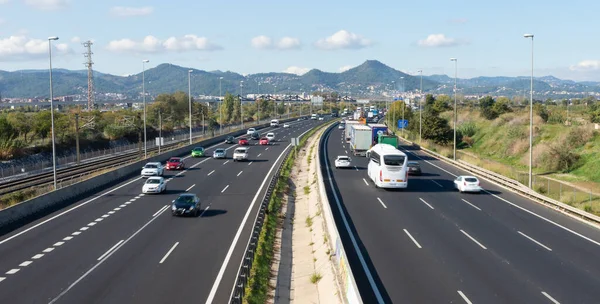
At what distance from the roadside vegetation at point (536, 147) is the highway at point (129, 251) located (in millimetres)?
19838

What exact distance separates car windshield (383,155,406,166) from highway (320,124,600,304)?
1907 mm

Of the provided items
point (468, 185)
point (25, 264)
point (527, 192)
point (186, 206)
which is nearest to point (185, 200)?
point (186, 206)

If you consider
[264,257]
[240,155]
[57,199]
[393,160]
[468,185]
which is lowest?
[264,257]

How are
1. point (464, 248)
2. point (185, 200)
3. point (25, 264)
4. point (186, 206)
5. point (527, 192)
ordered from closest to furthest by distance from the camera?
1. point (25, 264)
2. point (464, 248)
3. point (186, 206)
4. point (185, 200)
5. point (527, 192)

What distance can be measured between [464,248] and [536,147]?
49.2 metres

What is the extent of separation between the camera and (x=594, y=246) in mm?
22766

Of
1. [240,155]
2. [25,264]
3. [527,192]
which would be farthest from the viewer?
[240,155]

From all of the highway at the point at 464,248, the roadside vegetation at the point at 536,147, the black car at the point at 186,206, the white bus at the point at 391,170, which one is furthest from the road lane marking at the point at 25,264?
the roadside vegetation at the point at 536,147

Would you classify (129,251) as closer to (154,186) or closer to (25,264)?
(25,264)

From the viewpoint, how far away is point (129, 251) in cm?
2203

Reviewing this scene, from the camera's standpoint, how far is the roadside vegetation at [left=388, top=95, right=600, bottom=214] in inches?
1791

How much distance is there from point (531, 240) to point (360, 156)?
3926 cm

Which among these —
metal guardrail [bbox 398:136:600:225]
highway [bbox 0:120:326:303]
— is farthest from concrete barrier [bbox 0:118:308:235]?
metal guardrail [bbox 398:136:600:225]

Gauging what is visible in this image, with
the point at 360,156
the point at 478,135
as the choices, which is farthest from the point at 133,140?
the point at 478,135
